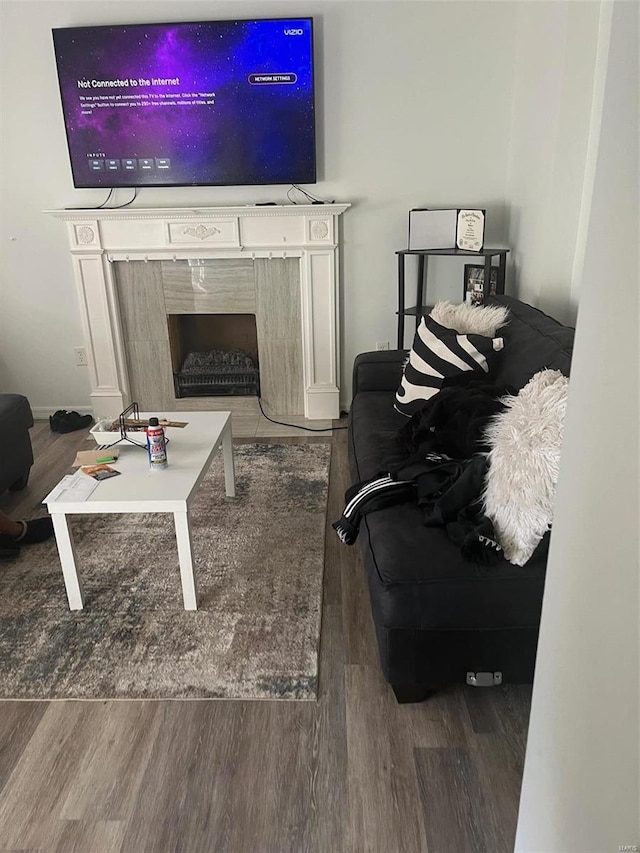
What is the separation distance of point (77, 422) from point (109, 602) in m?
2.01

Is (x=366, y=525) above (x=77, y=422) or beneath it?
above

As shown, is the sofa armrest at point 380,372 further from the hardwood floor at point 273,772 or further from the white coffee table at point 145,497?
the hardwood floor at point 273,772

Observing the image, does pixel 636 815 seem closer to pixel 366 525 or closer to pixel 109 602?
pixel 366 525

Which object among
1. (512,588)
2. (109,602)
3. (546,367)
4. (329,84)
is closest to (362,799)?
(512,588)

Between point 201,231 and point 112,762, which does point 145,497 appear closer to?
point 112,762

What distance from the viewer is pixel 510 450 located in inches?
63.5

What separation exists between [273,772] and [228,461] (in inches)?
59.6

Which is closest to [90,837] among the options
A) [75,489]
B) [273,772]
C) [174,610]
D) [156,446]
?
[273,772]

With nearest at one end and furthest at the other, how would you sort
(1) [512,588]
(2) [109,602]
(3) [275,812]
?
1. (3) [275,812]
2. (1) [512,588]
3. (2) [109,602]

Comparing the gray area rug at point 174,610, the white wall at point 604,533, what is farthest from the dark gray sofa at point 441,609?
the white wall at point 604,533

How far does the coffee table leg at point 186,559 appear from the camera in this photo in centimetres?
201

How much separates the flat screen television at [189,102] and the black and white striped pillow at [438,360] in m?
1.50

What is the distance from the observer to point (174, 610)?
84.1 inches

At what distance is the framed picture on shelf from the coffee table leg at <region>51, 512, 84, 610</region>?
2352 millimetres
